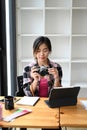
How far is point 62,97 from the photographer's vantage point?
2.09 m

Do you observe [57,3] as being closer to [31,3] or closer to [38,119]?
[31,3]

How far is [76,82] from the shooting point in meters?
3.97

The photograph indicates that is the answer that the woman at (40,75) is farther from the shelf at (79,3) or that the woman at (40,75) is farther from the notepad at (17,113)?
the shelf at (79,3)

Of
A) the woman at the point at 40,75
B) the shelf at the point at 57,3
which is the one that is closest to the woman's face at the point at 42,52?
the woman at the point at 40,75

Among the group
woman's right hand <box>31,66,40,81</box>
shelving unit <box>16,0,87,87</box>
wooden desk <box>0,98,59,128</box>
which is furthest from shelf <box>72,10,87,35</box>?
wooden desk <box>0,98,59,128</box>

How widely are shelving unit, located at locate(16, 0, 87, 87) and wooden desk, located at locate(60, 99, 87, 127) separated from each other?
5.79 feet

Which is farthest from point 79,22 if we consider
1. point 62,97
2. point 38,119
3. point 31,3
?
point 38,119

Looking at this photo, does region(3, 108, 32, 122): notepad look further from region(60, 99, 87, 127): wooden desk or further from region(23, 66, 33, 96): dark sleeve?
region(23, 66, 33, 96): dark sleeve

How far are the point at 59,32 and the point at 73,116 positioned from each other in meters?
2.28

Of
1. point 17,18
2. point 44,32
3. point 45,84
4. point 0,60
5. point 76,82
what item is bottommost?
point 76,82

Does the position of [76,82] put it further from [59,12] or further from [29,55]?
[59,12]


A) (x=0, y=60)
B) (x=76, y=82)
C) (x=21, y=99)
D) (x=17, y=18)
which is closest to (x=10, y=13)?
(x=17, y=18)

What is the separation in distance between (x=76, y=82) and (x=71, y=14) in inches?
46.1

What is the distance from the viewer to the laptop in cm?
204
